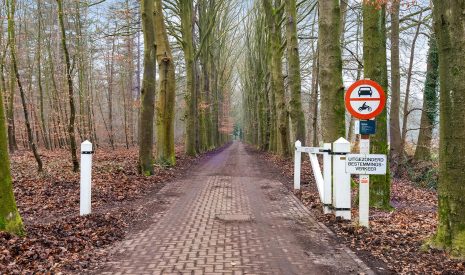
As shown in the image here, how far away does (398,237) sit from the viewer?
6141 mm

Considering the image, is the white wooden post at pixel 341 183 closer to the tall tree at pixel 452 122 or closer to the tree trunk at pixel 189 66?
the tall tree at pixel 452 122

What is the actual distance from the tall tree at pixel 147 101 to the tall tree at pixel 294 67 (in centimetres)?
724

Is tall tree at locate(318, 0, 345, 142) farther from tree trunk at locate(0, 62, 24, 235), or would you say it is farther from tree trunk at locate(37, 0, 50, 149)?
tree trunk at locate(37, 0, 50, 149)

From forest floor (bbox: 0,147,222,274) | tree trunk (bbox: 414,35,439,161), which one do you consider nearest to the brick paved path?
forest floor (bbox: 0,147,222,274)

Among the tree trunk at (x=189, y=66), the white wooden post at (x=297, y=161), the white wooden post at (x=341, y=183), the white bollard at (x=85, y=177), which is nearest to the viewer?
the white wooden post at (x=341, y=183)

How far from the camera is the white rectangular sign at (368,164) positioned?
657 cm

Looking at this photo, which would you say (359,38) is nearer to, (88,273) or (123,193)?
(123,193)

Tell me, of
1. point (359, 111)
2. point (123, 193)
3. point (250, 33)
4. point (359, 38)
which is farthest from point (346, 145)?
point (250, 33)

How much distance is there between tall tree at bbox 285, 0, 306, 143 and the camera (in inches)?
730

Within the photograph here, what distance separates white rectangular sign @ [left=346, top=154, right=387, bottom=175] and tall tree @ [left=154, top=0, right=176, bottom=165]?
11.8 metres

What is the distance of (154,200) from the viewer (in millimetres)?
9570

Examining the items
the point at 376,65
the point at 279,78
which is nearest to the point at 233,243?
the point at 376,65

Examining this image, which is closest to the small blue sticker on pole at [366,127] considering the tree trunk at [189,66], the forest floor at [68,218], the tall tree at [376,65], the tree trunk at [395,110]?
the tall tree at [376,65]

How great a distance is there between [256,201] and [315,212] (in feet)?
5.66
